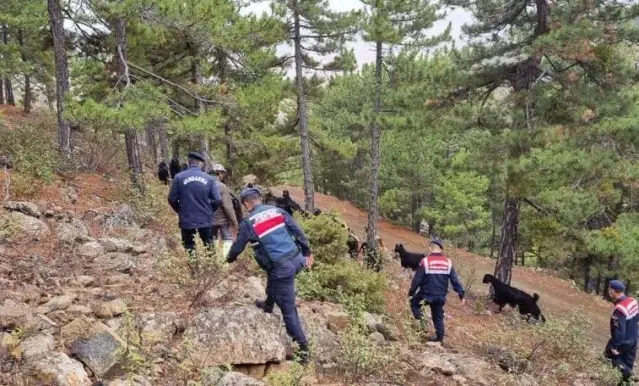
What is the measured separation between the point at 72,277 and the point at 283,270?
9.03 feet

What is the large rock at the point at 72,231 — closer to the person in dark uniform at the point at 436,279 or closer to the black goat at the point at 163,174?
the person in dark uniform at the point at 436,279

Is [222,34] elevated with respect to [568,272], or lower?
elevated

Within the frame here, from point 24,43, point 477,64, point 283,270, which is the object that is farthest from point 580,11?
point 24,43

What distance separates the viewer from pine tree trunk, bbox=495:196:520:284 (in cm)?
1319

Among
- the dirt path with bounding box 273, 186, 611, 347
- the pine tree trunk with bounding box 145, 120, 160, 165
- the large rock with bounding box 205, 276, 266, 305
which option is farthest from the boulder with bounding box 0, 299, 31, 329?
the pine tree trunk with bounding box 145, 120, 160, 165

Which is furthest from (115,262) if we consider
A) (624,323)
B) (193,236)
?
(624,323)

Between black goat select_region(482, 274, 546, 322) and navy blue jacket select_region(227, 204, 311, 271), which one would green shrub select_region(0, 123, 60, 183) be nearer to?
navy blue jacket select_region(227, 204, 311, 271)

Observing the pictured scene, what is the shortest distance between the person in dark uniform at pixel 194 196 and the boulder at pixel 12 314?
2.27 meters

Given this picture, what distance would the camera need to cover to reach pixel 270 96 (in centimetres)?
1386

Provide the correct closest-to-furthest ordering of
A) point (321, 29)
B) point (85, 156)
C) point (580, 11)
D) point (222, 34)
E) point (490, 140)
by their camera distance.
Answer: point (222, 34), point (580, 11), point (490, 140), point (85, 156), point (321, 29)

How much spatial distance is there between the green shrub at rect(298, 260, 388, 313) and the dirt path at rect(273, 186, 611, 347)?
2605 millimetres

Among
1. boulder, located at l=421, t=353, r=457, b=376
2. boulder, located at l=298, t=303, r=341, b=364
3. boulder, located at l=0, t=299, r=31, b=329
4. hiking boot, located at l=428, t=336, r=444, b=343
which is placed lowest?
hiking boot, located at l=428, t=336, r=444, b=343

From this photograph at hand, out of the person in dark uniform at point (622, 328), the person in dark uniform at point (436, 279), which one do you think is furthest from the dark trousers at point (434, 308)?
the person in dark uniform at point (622, 328)

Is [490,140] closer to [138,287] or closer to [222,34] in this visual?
[222,34]
